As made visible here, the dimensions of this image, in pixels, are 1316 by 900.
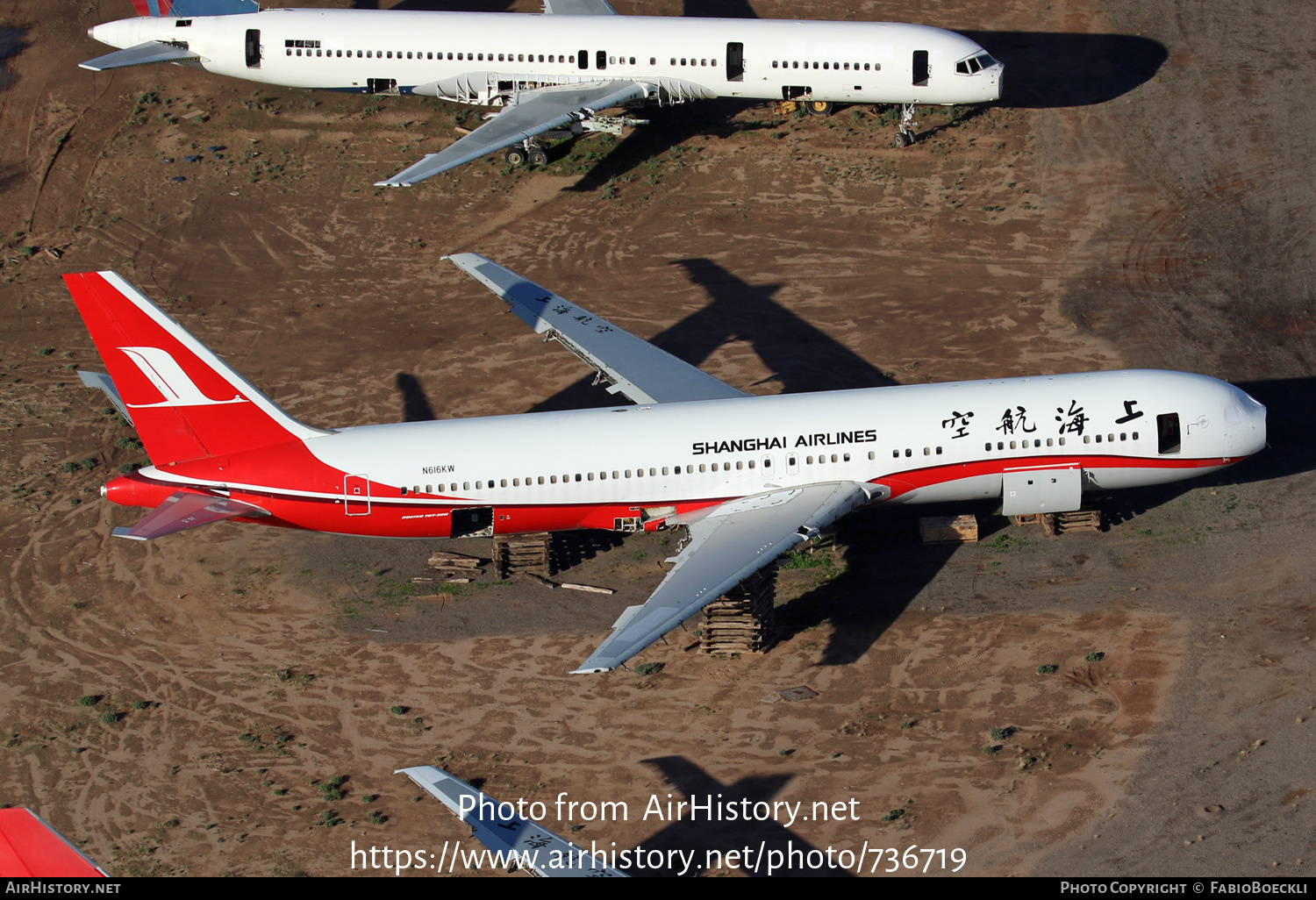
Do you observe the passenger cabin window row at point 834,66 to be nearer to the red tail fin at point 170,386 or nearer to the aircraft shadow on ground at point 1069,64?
the aircraft shadow on ground at point 1069,64

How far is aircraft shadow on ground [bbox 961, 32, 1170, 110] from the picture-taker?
65.9 meters

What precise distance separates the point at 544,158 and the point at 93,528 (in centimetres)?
2837

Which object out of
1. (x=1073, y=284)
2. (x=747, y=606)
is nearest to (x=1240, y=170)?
(x=1073, y=284)

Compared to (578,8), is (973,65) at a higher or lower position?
lower

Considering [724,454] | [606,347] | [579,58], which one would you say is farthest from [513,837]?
[579,58]

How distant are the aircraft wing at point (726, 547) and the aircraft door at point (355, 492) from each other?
871 centimetres

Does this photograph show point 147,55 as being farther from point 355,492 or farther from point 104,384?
point 355,492

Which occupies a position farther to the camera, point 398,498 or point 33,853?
point 398,498

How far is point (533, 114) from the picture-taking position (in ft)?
197

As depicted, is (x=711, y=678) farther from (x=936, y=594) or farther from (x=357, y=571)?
(x=357, y=571)

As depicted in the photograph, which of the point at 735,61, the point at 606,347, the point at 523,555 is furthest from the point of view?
the point at 735,61

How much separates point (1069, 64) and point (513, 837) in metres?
55.7

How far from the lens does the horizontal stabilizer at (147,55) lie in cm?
6116

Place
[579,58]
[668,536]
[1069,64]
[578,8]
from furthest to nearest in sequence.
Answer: [1069,64], [578,8], [579,58], [668,536]
